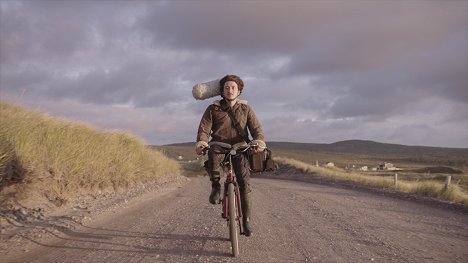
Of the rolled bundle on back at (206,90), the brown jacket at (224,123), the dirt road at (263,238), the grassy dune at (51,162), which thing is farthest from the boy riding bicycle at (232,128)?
the grassy dune at (51,162)

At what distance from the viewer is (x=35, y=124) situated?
34.8 ft

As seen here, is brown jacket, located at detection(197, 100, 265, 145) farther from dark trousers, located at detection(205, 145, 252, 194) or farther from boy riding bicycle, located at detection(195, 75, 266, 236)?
dark trousers, located at detection(205, 145, 252, 194)

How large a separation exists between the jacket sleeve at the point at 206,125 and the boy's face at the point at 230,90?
35cm

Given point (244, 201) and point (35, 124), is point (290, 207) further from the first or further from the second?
point (35, 124)

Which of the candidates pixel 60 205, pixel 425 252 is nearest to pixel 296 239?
pixel 425 252

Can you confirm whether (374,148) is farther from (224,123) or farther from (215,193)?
(224,123)

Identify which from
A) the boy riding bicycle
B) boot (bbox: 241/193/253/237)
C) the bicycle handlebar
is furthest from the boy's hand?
boot (bbox: 241/193/253/237)

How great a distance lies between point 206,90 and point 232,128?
28.2 inches

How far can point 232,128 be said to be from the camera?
6.66m

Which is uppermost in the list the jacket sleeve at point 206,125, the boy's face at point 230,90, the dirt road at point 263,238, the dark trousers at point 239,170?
the boy's face at point 230,90

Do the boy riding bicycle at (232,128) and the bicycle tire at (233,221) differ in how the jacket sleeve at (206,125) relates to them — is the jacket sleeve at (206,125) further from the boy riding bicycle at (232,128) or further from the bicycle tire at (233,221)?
the bicycle tire at (233,221)

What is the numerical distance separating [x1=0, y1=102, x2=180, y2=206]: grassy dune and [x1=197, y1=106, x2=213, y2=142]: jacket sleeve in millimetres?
3914

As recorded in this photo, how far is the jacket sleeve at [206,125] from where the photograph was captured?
21.6 ft

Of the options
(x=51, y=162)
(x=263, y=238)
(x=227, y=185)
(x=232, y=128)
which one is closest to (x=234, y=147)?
(x=232, y=128)
